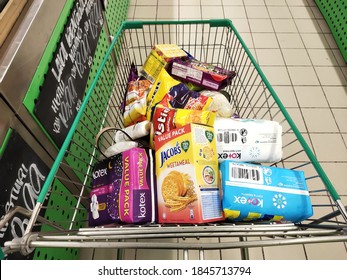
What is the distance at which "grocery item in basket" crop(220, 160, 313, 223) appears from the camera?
745 millimetres

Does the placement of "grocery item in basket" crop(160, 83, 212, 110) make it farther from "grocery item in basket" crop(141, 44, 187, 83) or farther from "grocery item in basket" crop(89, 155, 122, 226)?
"grocery item in basket" crop(89, 155, 122, 226)

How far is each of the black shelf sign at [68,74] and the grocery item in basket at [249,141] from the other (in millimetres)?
591

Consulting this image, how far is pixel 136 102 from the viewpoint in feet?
3.78

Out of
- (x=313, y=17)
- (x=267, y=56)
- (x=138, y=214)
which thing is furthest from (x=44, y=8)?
(x=313, y=17)

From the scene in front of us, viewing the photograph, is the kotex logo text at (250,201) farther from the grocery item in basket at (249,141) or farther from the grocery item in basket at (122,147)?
the grocery item in basket at (122,147)

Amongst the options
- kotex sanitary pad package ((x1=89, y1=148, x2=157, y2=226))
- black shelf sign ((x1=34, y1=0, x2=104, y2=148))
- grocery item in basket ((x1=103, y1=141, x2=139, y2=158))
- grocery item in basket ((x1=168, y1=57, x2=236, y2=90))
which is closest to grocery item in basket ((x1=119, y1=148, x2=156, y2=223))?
kotex sanitary pad package ((x1=89, y1=148, x2=157, y2=226))

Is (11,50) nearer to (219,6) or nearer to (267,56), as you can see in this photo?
(267,56)

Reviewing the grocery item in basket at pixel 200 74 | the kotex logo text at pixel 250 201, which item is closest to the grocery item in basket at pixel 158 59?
the grocery item in basket at pixel 200 74

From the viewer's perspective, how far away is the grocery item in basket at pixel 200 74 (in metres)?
1.22

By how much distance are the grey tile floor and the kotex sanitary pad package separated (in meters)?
0.70

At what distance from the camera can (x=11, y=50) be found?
2.60 ft

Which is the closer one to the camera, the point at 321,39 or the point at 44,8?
the point at 44,8

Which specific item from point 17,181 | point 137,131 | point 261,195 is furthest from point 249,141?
point 17,181

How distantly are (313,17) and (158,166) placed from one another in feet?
8.49
